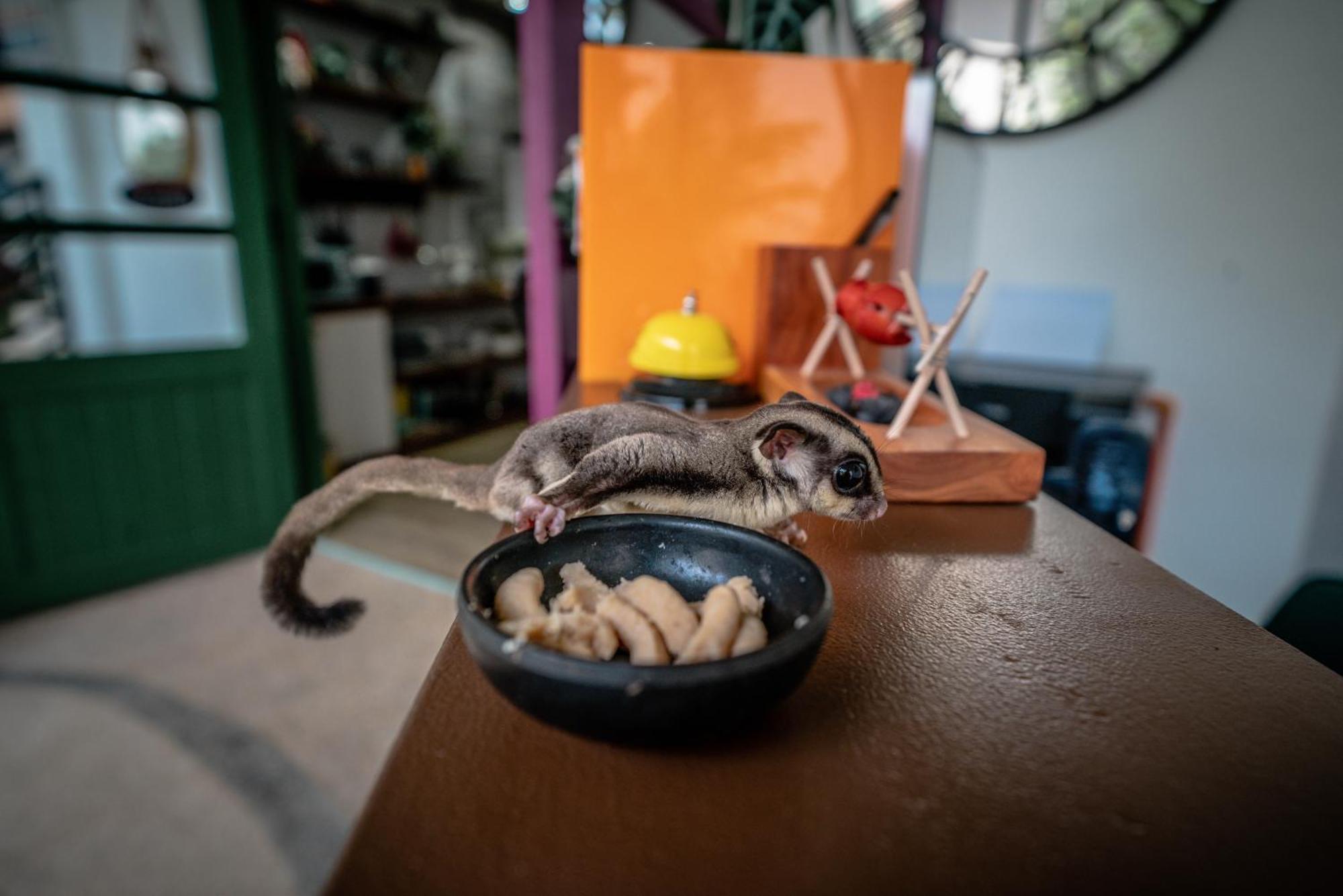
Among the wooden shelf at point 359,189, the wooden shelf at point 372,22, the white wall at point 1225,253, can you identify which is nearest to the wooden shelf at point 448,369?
the wooden shelf at point 359,189

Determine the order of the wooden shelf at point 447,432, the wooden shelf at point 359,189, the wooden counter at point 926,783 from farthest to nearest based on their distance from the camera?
the wooden shelf at point 447,432 < the wooden shelf at point 359,189 < the wooden counter at point 926,783

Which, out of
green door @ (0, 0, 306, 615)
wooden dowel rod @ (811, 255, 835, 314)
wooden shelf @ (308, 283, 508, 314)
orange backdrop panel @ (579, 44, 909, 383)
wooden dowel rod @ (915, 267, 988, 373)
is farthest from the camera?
wooden shelf @ (308, 283, 508, 314)

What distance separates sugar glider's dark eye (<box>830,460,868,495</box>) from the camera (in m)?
0.77

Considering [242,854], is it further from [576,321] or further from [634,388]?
[576,321]

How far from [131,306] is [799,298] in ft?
8.45

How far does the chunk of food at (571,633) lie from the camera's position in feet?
1.62

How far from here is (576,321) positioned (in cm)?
258

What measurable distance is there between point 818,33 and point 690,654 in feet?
9.19

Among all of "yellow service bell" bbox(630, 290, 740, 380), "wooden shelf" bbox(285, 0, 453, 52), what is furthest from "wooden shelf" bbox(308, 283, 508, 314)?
"yellow service bell" bbox(630, 290, 740, 380)

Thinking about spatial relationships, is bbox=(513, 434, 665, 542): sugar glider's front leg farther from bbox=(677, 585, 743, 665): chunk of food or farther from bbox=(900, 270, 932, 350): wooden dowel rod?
bbox=(900, 270, 932, 350): wooden dowel rod

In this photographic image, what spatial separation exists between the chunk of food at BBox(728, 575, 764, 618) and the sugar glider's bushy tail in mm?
365

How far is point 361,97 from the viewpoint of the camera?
13.9 feet

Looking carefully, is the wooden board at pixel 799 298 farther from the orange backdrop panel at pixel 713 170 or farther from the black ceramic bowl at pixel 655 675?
the black ceramic bowl at pixel 655 675

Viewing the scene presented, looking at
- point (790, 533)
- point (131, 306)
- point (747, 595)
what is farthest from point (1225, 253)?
point (131, 306)
